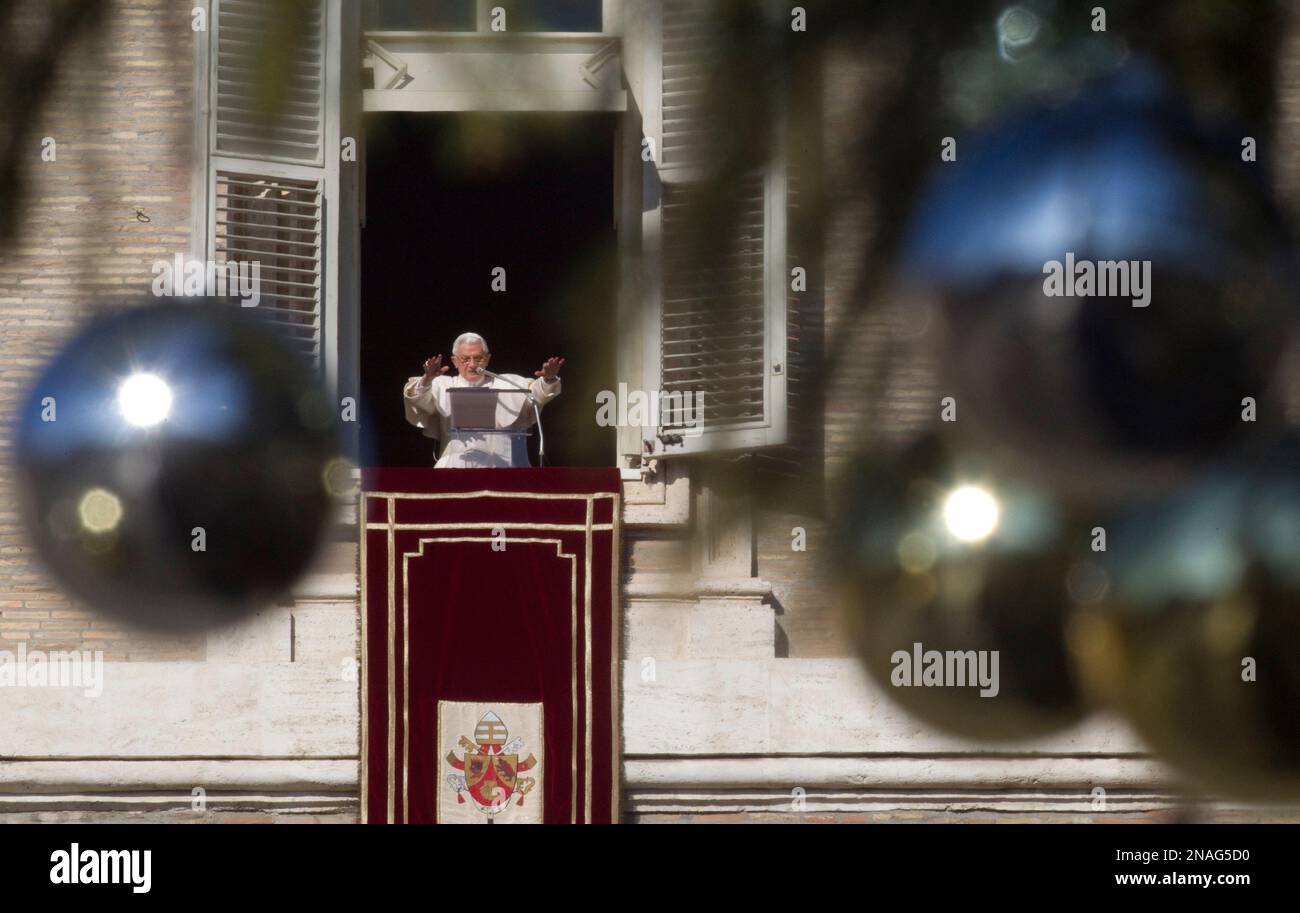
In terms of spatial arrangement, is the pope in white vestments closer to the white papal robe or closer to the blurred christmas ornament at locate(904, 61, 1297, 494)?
the white papal robe

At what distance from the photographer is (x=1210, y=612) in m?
1.96

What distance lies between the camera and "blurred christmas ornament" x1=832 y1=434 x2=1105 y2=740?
1604mm

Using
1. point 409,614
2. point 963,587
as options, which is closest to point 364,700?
point 409,614

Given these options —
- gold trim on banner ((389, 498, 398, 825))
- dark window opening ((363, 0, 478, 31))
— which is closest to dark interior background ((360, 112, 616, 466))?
gold trim on banner ((389, 498, 398, 825))

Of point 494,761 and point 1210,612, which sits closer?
point 1210,612

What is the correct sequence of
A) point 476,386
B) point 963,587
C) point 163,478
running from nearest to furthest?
point 963,587, point 163,478, point 476,386

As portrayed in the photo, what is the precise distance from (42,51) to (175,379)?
4965 millimetres

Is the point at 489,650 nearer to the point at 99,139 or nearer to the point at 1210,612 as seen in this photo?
the point at 1210,612

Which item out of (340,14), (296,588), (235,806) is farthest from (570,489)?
(340,14)

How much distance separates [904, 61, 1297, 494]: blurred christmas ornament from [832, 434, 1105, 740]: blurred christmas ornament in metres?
0.14

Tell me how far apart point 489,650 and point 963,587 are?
215 centimetres

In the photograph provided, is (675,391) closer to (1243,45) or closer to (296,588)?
(1243,45)

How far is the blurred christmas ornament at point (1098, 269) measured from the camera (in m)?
1.47

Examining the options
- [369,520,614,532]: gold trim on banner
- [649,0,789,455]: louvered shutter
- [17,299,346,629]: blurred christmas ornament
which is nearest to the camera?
[649,0,789,455]: louvered shutter
